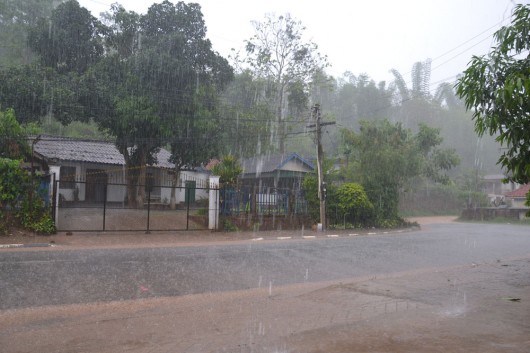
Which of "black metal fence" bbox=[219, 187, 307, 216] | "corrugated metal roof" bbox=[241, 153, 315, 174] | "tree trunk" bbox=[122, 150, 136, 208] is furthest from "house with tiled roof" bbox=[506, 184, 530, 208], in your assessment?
"tree trunk" bbox=[122, 150, 136, 208]

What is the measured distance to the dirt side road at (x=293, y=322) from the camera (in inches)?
211

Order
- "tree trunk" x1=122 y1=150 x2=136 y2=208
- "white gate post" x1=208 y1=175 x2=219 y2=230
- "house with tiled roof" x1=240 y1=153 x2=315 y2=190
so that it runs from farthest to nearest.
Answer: "house with tiled roof" x1=240 y1=153 x2=315 y2=190
"tree trunk" x1=122 y1=150 x2=136 y2=208
"white gate post" x1=208 y1=175 x2=219 y2=230

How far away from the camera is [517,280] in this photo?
10.2 metres

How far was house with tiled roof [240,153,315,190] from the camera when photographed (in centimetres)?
3278

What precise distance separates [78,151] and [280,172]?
13733mm

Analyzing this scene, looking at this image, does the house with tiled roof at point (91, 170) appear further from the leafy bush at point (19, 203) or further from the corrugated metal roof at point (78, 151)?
the leafy bush at point (19, 203)

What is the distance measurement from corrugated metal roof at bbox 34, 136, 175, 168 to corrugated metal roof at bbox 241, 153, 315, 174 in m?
6.57

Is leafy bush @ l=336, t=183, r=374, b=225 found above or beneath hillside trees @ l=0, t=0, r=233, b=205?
beneath

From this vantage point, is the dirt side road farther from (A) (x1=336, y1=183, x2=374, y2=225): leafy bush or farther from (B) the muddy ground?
(A) (x1=336, y1=183, x2=374, y2=225): leafy bush

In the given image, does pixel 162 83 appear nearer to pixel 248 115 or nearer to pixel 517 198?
pixel 248 115

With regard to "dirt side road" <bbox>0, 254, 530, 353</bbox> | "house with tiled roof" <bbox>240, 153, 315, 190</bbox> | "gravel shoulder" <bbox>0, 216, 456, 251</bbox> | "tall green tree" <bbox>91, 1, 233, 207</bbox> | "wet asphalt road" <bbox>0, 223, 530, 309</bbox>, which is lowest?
"dirt side road" <bbox>0, 254, 530, 353</bbox>

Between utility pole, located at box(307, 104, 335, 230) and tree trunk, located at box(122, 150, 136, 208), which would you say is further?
tree trunk, located at box(122, 150, 136, 208)

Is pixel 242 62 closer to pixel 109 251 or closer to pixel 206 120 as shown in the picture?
pixel 206 120

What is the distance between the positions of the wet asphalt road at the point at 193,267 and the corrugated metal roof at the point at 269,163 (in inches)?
649
